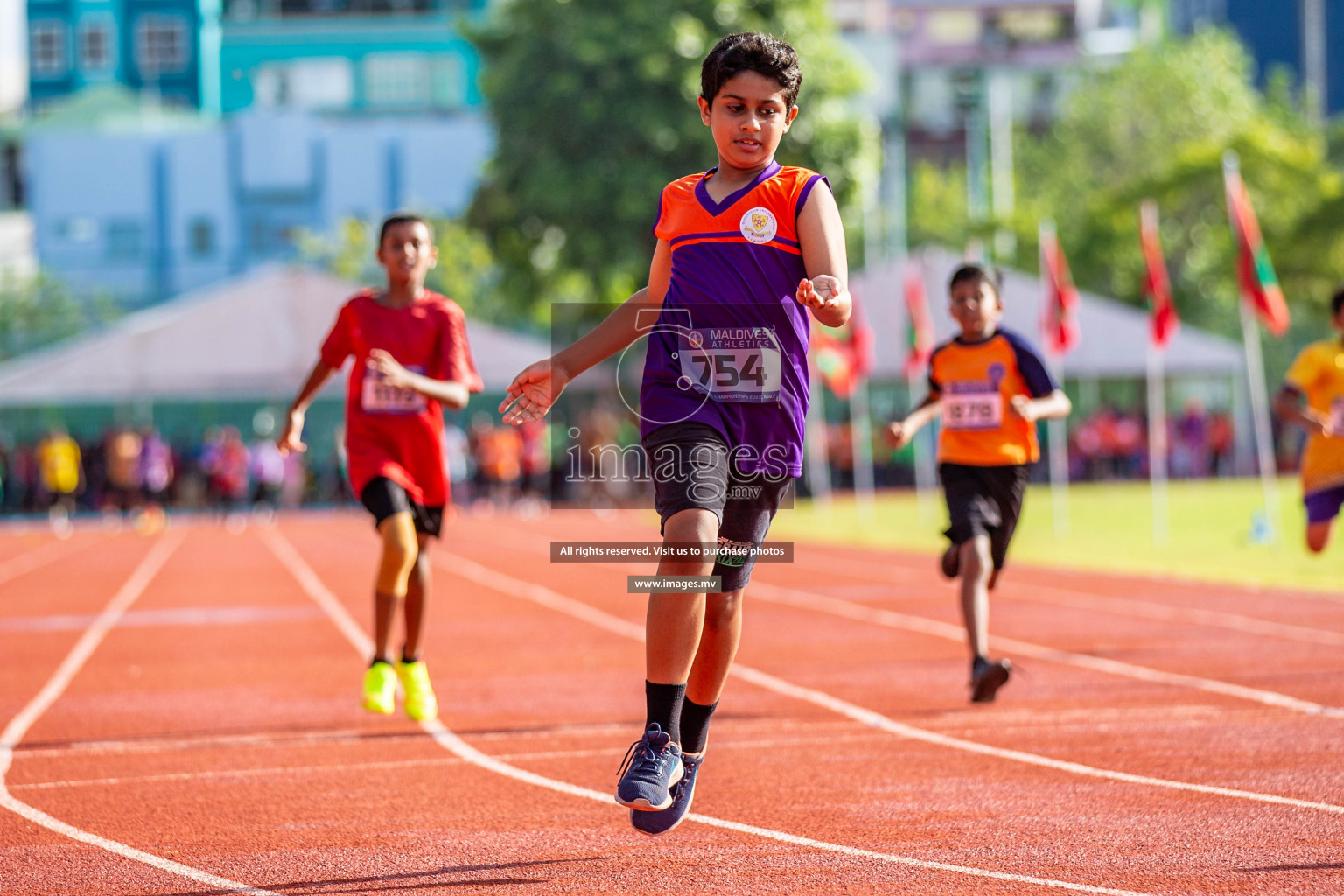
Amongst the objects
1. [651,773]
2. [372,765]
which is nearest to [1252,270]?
[372,765]

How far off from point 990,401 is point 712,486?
11.7 feet

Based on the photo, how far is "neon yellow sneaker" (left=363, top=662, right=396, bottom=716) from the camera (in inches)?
254

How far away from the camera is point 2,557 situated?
21.4 metres

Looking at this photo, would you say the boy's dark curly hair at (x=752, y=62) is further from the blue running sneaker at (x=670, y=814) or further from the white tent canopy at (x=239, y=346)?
the white tent canopy at (x=239, y=346)

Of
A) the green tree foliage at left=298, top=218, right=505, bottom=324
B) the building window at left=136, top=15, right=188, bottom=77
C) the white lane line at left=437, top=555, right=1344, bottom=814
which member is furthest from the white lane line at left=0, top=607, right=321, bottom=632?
the building window at left=136, top=15, right=188, bottom=77

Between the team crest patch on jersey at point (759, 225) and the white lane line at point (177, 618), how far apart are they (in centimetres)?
832

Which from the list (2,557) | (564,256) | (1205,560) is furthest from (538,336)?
(1205,560)

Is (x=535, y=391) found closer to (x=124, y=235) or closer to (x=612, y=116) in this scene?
(x=612, y=116)

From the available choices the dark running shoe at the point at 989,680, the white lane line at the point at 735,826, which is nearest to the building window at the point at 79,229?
the white lane line at the point at 735,826

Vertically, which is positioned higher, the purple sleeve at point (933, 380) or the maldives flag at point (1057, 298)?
the maldives flag at point (1057, 298)

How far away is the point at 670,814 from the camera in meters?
4.15

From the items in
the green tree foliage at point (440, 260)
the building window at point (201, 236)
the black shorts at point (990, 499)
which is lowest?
the black shorts at point (990, 499)

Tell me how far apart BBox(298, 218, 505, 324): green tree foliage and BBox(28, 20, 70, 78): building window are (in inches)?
602

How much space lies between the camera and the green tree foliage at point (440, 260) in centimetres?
5322
